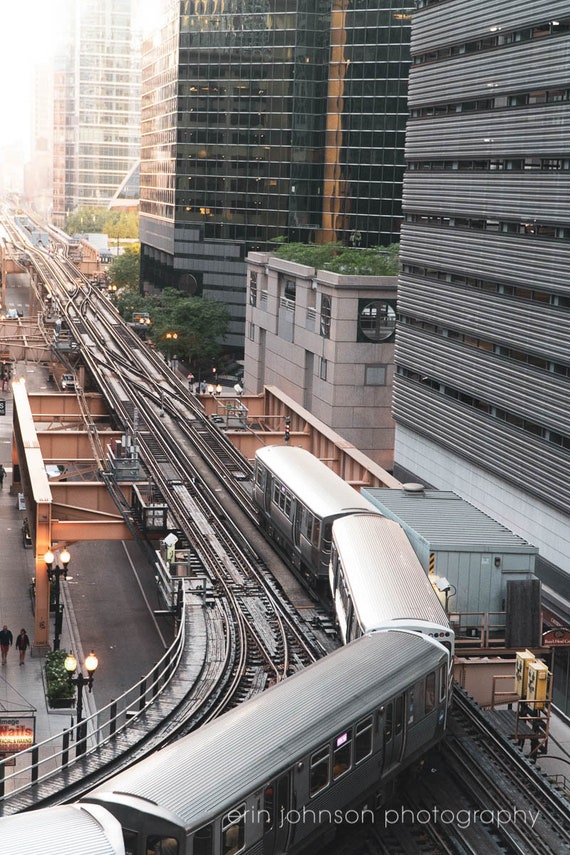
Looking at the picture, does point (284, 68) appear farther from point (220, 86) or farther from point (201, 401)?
point (201, 401)

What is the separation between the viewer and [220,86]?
107688mm

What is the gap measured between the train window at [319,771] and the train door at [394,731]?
6.24 feet

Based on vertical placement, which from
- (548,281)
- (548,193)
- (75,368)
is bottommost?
(75,368)

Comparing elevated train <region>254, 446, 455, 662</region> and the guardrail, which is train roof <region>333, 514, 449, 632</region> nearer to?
elevated train <region>254, 446, 455, 662</region>

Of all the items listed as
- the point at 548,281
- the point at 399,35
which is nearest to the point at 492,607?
the point at 548,281

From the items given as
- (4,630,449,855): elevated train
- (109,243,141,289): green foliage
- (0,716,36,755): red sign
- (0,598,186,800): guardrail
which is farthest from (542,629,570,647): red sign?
(109,243,141,289): green foliage

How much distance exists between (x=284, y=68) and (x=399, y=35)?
1133 cm

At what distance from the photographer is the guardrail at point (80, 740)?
66.6 feet

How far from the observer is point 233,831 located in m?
16.3

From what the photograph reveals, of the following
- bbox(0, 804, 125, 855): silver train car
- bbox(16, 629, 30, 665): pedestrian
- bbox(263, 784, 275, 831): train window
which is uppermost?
bbox(0, 804, 125, 855): silver train car

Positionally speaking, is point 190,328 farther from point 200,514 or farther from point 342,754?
point 342,754

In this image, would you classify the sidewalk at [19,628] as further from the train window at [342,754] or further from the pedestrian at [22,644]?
the train window at [342,754]

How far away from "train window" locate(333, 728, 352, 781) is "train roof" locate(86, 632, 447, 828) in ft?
0.95

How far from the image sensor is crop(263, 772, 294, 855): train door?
1712cm
